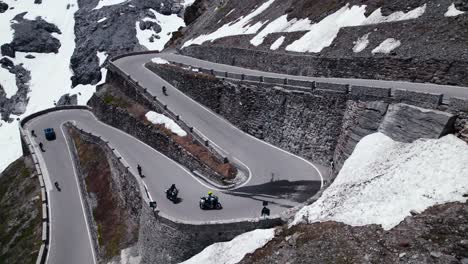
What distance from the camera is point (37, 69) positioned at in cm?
10788

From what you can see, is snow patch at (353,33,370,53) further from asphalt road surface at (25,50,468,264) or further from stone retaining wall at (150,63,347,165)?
stone retaining wall at (150,63,347,165)

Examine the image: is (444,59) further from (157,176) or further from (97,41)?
(97,41)

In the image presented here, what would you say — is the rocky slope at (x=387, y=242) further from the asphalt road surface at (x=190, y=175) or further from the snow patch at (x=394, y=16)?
the snow patch at (x=394, y=16)

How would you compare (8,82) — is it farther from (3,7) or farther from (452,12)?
(452,12)

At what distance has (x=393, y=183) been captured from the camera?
1600 centimetres

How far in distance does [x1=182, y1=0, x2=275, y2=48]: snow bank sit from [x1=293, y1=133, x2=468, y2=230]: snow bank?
31383 mm

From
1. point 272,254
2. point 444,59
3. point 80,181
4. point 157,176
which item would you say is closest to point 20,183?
point 80,181

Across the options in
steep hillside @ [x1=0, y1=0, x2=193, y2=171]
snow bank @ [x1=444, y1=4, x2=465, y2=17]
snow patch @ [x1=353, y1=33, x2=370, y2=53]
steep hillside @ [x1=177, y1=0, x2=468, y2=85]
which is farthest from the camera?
steep hillside @ [x1=0, y1=0, x2=193, y2=171]

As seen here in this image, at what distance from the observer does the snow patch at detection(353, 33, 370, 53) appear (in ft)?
98.0

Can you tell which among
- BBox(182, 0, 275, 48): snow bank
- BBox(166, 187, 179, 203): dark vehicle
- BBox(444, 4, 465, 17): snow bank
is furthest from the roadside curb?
BBox(444, 4, 465, 17): snow bank

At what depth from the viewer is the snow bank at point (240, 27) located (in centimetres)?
4909

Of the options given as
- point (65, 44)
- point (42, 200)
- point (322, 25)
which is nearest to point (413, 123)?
point (322, 25)

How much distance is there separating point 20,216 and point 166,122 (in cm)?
1585

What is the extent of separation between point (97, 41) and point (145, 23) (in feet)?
43.1
